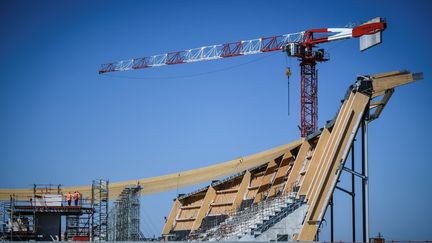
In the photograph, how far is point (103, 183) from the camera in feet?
270

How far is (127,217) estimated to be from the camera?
8219cm

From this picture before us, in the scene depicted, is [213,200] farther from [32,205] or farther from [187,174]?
[32,205]

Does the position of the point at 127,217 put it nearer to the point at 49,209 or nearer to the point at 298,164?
the point at 49,209

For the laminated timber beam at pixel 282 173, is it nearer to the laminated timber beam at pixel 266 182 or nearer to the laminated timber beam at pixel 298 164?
the laminated timber beam at pixel 266 182

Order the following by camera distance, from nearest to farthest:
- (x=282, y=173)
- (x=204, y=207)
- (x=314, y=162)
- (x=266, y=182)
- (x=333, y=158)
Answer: (x=333, y=158), (x=314, y=162), (x=282, y=173), (x=266, y=182), (x=204, y=207)

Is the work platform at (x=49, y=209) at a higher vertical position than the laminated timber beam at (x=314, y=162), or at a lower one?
lower

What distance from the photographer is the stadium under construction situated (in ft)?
213

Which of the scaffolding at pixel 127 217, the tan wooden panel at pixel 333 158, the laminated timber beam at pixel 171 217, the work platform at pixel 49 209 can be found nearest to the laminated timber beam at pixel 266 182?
the scaffolding at pixel 127 217

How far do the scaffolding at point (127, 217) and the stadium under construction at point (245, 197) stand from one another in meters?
0.11

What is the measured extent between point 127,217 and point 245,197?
13106 millimetres

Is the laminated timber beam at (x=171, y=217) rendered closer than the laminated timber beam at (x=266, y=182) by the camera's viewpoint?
No

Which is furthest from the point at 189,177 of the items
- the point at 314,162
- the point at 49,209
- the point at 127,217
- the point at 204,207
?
the point at 314,162

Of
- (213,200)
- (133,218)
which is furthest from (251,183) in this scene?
(133,218)

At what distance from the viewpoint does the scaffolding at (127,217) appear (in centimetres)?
8144
